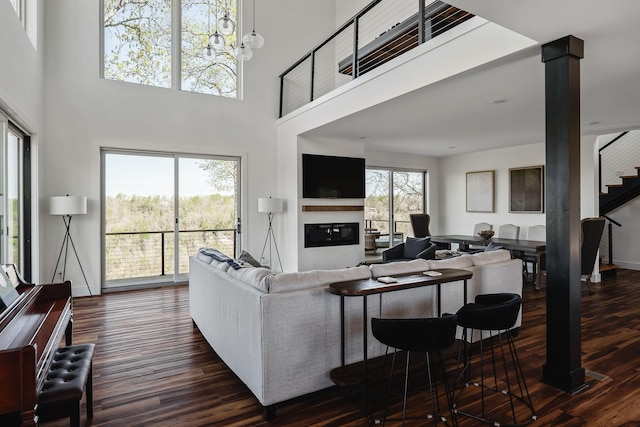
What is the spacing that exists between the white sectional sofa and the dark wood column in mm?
853

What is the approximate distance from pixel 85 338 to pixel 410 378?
321cm

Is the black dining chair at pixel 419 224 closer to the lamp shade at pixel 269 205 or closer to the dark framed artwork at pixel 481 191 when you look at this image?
the dark framed artwork at pixel 481 191

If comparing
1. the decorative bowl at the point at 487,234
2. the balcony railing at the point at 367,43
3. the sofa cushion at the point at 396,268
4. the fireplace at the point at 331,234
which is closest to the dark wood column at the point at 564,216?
the sofa cushion at the point at 396,268

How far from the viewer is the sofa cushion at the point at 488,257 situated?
11.8 feet

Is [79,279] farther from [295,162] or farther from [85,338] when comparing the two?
[295,162]

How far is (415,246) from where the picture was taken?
6.04 m

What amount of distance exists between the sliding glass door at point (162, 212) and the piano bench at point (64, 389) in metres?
4.01

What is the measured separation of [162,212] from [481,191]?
22.0 ft

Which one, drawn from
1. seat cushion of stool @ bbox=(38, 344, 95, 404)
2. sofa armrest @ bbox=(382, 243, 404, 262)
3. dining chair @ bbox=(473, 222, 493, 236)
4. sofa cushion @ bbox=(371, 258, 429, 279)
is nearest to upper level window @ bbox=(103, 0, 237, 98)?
sofa armrest @ bbox=(382, 243, 404, 262)

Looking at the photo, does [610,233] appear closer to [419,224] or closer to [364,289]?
[419,224]

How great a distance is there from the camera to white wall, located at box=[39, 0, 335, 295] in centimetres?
533

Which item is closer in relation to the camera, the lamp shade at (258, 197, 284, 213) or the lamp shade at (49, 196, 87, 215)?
the lamp shade at (49, 196, 87, 215)

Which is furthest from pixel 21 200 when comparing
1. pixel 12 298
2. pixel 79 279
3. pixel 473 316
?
pixel 473 316

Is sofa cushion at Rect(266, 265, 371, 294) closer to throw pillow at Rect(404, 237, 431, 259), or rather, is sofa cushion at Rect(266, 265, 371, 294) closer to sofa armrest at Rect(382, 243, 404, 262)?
throw pillow at Rect(404, 237, 431, 259)
